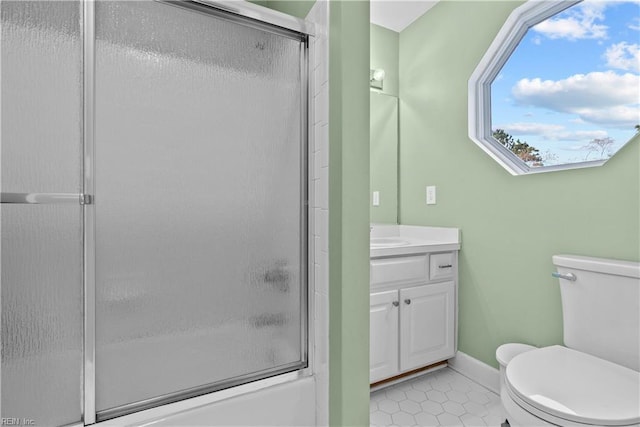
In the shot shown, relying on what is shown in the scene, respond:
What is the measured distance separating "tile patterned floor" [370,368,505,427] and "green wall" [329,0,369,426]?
22.4 inches

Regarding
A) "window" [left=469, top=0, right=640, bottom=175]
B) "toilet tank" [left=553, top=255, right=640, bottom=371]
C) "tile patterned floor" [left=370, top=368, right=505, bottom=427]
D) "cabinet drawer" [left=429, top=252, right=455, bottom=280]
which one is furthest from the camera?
"cabinet drawer" [left=429, top=252, right=455, bottom=280]

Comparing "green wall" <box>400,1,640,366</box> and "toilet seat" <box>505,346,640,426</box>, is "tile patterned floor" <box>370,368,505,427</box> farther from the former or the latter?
"toilet seat" <box>505,346,640,426</box>

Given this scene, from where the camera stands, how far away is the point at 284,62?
1.16 metres

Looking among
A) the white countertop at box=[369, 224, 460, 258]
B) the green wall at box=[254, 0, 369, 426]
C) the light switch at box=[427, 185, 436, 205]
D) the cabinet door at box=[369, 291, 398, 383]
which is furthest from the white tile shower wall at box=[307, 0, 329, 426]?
the light switch at box=[427, 185, 436, 205]

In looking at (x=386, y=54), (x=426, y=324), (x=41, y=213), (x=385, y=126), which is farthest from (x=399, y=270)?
(x=386, y=54)

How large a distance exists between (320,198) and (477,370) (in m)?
1.51

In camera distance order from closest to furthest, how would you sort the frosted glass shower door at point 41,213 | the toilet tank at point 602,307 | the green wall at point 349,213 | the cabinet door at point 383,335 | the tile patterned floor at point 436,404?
1. the frosted glass shower door at point 41,213
2. the green wall at point 349,213
3. the toilet tank at point 602,307
4. the tile patterned floor at point 436,404
5. the cabinet door at point 383,335

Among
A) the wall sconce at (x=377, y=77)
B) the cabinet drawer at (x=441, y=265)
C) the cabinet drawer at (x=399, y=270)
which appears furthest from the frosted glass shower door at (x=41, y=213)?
the wall sconce at (x=377, y=77)

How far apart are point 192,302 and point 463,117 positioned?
1.81 meters

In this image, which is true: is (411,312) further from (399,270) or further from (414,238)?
(414,238)

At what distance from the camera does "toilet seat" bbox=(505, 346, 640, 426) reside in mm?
909

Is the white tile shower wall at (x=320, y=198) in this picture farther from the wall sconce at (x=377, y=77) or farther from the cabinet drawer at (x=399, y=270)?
the wall sconce at (x=377, y=77)

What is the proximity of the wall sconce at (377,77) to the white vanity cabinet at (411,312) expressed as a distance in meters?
1.27

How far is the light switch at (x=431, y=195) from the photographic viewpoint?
2.13m
